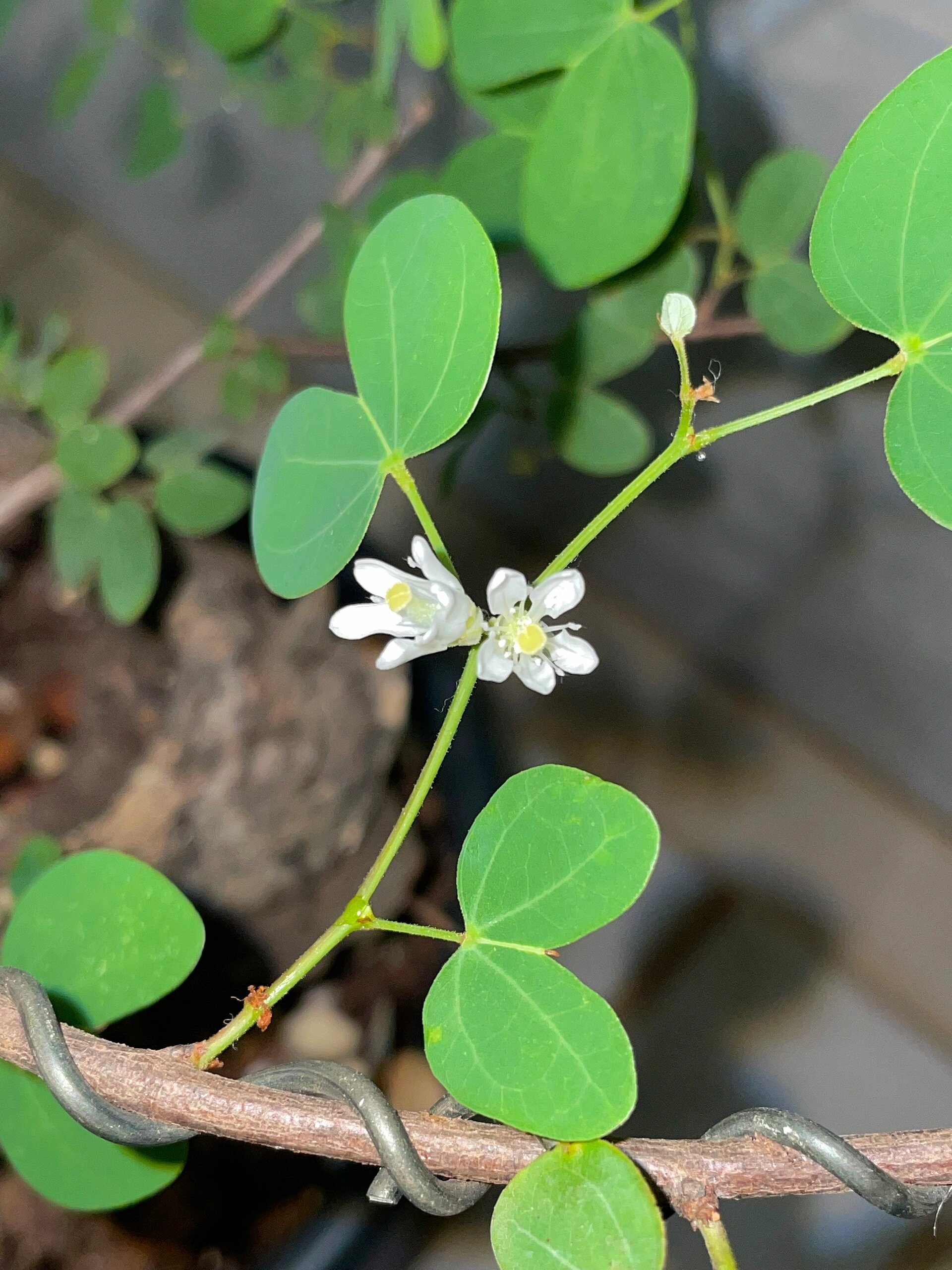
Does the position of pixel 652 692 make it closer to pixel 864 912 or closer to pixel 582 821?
pixel 864 912

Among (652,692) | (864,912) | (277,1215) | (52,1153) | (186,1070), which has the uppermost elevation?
(186,1070)

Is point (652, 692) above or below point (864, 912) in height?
above

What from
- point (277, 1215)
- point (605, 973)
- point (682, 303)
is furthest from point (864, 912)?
point (682, 303)

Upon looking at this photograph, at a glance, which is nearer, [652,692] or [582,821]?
[582,821]

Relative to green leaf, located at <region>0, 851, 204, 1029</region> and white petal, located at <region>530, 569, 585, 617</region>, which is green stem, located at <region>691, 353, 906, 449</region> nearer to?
white petal, located at <region>530, 569, 585, 617</region>

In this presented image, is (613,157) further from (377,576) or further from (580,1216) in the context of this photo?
(580,1216)

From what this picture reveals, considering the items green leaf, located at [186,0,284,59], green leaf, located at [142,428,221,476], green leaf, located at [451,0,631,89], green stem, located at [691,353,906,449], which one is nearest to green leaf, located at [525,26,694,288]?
green leaf, located at [451,0,631,89]

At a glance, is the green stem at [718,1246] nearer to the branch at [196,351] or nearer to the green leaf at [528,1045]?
the green leaf at [528,1045]

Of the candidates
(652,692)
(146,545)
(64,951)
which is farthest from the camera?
(652,692)
